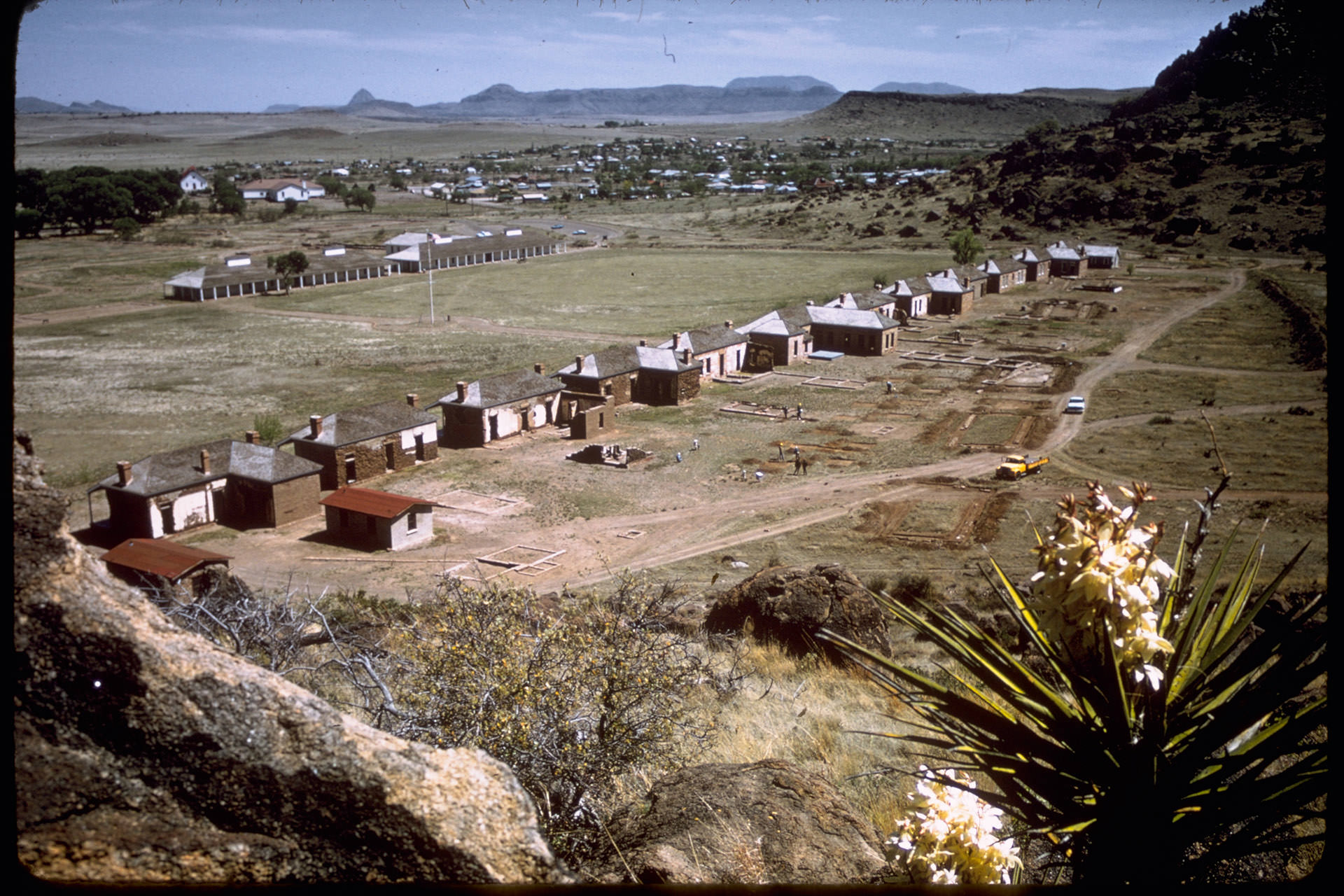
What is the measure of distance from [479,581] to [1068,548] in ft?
72.3

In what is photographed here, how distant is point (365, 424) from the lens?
33500 millimetres

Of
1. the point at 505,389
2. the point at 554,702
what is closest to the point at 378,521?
the point at 505,389

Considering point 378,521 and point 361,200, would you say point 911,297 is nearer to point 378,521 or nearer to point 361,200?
point 378,521

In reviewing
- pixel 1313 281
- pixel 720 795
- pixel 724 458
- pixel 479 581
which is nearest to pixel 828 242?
pixel 1313 281

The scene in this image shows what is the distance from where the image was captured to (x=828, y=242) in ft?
336

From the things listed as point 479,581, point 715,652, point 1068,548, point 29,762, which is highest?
point 1068,548

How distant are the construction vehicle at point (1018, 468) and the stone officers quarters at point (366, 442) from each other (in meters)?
18.5

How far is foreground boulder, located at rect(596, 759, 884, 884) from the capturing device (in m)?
5.25

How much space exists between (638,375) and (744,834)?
39.3 meters

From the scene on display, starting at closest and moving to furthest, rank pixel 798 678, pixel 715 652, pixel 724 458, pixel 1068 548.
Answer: pixel 1068 548, pixel 798 678, pixel 715 652, pixel 724 458

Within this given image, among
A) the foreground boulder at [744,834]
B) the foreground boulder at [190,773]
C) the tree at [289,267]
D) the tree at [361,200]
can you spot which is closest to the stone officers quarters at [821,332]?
the tree at [289,267]

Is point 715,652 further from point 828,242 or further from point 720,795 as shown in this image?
point 828,242

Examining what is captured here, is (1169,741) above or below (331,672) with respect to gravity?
above

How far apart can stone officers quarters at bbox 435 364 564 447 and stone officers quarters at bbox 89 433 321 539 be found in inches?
301
